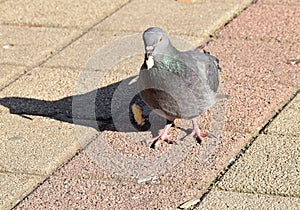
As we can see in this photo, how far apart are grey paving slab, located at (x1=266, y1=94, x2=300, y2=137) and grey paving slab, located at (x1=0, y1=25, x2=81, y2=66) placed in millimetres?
2430

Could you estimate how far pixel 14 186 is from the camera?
16.0 ft

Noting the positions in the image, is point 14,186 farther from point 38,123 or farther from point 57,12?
point 57,12

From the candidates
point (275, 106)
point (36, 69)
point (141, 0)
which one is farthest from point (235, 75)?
point (141, 0)

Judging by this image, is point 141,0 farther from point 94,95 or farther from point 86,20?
point 94,95

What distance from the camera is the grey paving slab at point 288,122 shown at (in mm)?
5469

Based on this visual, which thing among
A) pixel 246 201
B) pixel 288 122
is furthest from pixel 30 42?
pixel 246 201

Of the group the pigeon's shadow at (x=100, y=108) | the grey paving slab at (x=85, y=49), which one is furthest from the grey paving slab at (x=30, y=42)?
the pigeon's shadow at (x=100, y=108)

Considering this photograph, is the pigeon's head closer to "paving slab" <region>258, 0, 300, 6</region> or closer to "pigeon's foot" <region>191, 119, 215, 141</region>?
"pigeon's foot" <region>191, 119, 215, 141</region>

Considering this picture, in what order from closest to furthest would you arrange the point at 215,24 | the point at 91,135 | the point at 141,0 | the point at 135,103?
the point at 91,135, the point at 135,103, the point at 215,24, the point at 141,0

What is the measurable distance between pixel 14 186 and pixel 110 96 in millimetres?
1531

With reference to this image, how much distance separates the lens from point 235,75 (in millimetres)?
6426

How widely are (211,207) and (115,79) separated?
7.24ft

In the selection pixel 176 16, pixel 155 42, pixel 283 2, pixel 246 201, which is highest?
pixel 155 42

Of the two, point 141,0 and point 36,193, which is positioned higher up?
point 36,193
